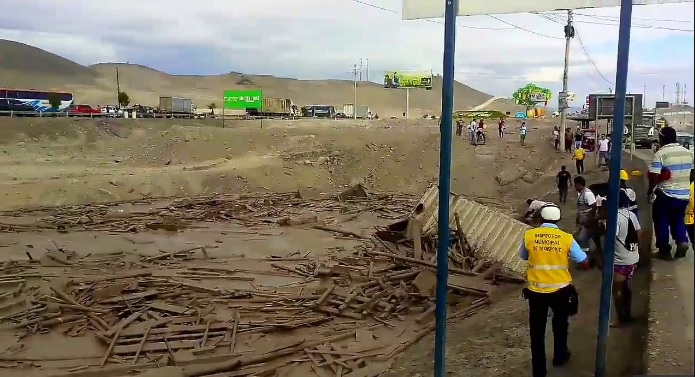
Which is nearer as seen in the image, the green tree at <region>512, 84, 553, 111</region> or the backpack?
the backpack

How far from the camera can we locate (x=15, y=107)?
50.3 m

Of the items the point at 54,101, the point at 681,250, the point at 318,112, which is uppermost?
the point at 54,101

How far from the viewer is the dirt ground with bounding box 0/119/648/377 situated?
789 centimetres

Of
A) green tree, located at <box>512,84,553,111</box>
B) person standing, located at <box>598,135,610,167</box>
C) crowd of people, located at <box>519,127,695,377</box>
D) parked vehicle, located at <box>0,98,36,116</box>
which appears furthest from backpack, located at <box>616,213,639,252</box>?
green tree, located at <box>512,84,553,111</box>

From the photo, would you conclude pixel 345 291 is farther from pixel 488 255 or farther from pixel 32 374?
pixel 32 374

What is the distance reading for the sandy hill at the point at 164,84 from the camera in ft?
494

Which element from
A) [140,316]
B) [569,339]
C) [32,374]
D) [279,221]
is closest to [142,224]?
[279,221]

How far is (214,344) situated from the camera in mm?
8875

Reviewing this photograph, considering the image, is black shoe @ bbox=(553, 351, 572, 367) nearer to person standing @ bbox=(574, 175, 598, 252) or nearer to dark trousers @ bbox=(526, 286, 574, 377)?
dark trousers @ bbox=(526, 286, 574, 377)

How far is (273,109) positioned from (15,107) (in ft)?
103

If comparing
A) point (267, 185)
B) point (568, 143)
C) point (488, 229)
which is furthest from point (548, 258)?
point (568, 143)

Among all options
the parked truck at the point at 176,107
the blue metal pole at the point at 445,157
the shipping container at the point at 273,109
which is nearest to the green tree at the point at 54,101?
the parked truck at the point at 176,107

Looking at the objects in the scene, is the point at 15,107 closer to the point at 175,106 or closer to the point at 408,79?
the point at 175,106

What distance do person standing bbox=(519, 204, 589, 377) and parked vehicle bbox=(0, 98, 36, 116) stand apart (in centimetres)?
5006
